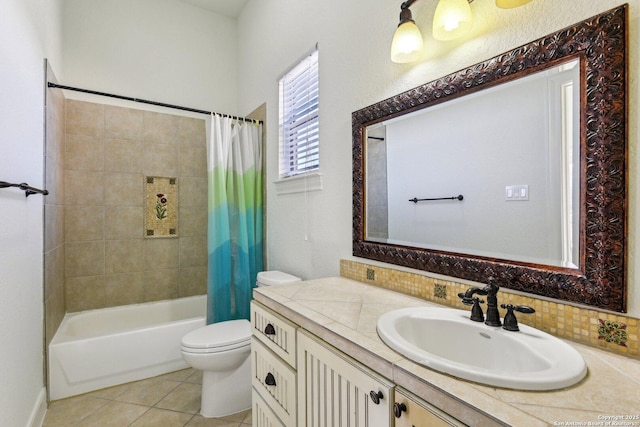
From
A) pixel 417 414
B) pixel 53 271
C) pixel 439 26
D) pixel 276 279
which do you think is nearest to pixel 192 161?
pixel 53 271

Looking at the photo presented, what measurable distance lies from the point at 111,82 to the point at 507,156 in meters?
3.14

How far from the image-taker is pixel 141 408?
6.32ft

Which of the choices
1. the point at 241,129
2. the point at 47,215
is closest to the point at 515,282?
the point at 241,129

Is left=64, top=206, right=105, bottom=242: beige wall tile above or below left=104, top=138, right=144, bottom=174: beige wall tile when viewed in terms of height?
below

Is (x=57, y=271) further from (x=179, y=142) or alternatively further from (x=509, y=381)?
(x=509, y=381)

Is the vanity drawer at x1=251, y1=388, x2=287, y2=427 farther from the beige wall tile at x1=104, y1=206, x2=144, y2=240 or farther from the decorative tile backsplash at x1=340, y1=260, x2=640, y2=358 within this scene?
the beige wall tile at x1=104, y1=206, x2=144, y2=240

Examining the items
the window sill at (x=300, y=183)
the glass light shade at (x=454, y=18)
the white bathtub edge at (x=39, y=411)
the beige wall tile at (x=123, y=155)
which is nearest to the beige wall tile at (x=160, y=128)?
the beige wall tile at (x=123, y=155)

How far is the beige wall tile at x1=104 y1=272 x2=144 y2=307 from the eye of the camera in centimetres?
267

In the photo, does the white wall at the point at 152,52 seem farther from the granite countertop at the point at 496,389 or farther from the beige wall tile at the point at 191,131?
the granite countertop at the point at 496,389

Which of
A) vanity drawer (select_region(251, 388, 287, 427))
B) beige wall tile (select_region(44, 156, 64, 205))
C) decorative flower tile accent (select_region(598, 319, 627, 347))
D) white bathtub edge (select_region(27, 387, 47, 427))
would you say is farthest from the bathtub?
decorative flower tile accent (select_region(598, 319, 627, 347))

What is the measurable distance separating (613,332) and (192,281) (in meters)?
3.04

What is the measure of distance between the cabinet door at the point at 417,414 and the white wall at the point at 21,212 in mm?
1543

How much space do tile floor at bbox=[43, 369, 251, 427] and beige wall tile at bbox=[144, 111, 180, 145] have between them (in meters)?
2.05

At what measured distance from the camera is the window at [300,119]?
209 centimetres
